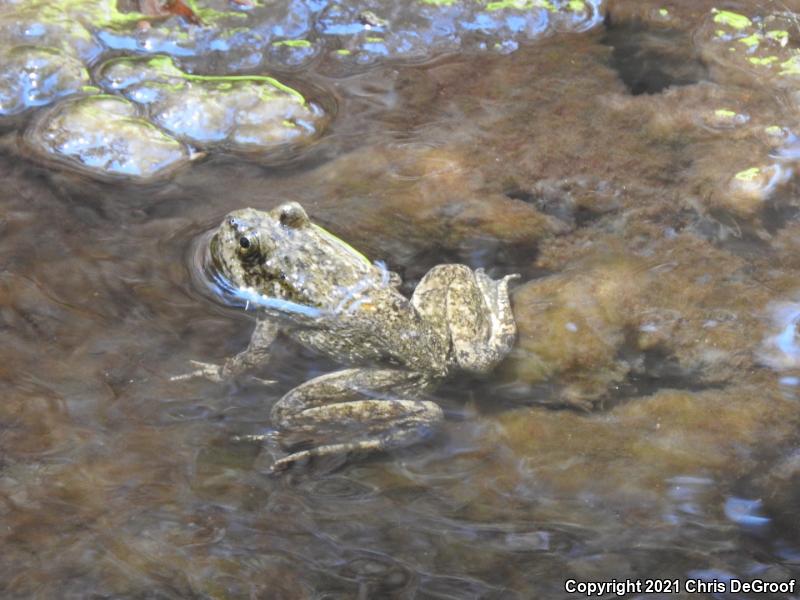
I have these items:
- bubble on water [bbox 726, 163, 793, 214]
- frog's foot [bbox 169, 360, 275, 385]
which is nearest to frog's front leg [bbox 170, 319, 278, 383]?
frog's foot [bbox 169, 360, 275, 385]

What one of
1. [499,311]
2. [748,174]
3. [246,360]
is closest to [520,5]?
[748,174]

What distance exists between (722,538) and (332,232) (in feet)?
8.66

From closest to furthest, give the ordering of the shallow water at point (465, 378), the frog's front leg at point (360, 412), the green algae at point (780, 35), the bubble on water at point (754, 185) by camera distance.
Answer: the shallow water at point (465, 378)
the frog's front leg at point (360, 412)
the bubble on water at point (754, 185)
the green algae at point (780, 35)

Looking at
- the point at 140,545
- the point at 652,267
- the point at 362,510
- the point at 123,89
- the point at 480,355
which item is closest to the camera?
the point at 140,545

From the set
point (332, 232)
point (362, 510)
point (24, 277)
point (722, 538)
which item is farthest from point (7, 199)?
point (722, 538)

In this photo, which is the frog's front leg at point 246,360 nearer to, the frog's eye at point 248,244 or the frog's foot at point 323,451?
the frog's eye at point 248,244

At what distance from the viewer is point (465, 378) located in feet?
13.8

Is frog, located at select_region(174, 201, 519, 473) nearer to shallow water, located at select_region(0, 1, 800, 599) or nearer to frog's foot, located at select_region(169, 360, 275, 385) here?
frog's foot, located at select_region(169, 360, 275, 385)

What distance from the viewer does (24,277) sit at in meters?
4.30

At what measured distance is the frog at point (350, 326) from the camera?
394 centimetres

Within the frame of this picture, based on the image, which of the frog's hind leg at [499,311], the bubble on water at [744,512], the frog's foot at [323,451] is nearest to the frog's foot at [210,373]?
the frog's foot at [323,451]

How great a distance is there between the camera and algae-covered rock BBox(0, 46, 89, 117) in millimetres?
5215

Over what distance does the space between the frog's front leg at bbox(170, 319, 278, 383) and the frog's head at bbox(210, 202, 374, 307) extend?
20cm

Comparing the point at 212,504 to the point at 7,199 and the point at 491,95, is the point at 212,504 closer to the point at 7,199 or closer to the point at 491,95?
the point at 7,199
